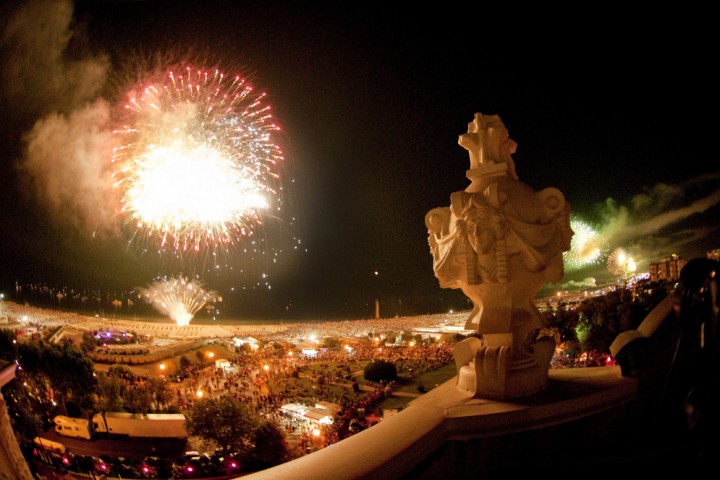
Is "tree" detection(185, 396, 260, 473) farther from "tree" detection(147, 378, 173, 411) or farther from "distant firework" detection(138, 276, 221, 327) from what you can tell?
"distant firework" detection(138, 276, 221, 327)

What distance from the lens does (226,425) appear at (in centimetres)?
1060

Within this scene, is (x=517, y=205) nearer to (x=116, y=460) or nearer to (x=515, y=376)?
(x=515, y=376)

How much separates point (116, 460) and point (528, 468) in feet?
40.3

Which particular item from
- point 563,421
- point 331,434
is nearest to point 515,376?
point 563,421

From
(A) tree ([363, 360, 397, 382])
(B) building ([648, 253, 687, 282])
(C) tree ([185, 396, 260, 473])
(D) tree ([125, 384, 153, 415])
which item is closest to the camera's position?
(C) tree ([185, 396, 260, 473])

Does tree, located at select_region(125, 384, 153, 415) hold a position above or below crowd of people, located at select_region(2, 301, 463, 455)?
below

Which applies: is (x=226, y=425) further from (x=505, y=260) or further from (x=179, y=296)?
(x=179, y=296)

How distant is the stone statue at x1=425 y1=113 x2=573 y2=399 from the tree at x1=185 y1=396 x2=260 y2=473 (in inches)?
349

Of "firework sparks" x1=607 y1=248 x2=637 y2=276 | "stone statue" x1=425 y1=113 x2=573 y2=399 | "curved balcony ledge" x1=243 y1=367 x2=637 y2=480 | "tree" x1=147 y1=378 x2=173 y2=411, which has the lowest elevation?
"tree" x1=147 y1=378 x2=173 y2=411

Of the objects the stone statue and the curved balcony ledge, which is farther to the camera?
the stone statue

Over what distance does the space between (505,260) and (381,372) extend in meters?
11.7

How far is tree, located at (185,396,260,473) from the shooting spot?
10.6 meters

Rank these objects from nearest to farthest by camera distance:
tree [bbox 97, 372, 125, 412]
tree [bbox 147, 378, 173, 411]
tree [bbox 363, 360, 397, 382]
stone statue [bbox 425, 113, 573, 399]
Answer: stone statue [bbox 425, 113, 573, 399], tree [bbox 363, 360, 397, 382], tree [bbox 97, 372, 125, 412], tree [bbox 147, 378, 173, 411]

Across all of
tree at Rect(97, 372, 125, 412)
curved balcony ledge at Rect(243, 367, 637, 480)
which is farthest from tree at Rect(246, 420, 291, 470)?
curved balcony ledge at Rect(243, 367, 637, 480)
